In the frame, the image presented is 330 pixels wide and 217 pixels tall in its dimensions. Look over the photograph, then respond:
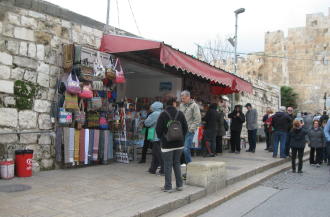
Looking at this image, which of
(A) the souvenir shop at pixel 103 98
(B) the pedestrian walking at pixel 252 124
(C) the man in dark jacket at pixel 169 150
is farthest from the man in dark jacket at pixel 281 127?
(C) the man in dark jacket at pixel 169 150

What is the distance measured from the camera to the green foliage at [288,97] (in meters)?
37.2

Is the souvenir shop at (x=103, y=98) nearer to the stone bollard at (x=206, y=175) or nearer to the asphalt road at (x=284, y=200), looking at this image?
the stone bollard at (x=206, y=175)

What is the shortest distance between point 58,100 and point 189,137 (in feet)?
10.2

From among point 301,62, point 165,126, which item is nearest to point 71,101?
point 165,126

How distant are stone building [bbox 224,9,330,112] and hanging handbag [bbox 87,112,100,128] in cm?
3112

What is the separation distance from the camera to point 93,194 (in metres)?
5.34

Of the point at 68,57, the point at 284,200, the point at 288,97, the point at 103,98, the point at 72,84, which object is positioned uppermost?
the point at 288,97

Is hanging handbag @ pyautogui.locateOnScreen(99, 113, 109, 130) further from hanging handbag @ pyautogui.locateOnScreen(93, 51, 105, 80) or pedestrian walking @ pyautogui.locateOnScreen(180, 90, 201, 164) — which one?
pedestrian walking @ pyautogui.locateOnScreen(180, 90, 201, 164)

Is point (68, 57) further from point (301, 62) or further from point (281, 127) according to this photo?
point (301, 62)

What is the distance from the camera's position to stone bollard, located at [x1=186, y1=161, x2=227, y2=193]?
613 cm

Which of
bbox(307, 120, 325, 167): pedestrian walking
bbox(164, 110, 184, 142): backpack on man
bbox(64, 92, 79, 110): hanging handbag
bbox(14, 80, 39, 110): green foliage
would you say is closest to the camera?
bbox(164, 110, 184, 142): backpack on man

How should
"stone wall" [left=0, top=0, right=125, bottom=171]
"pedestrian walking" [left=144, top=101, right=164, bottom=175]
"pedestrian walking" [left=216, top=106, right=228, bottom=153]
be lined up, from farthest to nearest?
1. "pedestrian walking" [left=216, top=106, right=228, bottom=153]
2. "pedestrian walking" [left=144, top=101, right=164, bottom=175]
3. "stone wall" [left=0, top=0, right=125, bottom=171]

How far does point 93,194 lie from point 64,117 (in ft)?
8.12

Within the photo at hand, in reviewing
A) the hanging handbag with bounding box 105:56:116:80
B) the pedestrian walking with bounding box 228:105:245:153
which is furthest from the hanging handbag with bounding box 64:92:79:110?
the pedestrian walking with bounding box 228:105:245:153
